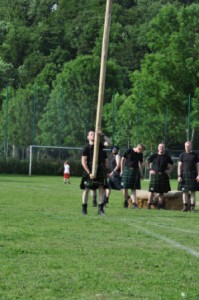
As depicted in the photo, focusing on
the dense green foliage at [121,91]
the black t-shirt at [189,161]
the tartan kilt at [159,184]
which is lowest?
the tartan kilt at [159,184]

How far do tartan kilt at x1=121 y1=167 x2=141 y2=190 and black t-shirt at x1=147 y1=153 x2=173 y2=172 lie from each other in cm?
37

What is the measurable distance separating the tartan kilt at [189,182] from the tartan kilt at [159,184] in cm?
41

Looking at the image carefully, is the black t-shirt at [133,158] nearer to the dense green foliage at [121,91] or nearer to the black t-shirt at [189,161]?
the black t-shirt at [189,161]

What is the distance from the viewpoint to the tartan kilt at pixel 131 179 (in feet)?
64.7

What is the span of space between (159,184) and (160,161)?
47 centimetres

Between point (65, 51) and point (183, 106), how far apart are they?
43.1 m

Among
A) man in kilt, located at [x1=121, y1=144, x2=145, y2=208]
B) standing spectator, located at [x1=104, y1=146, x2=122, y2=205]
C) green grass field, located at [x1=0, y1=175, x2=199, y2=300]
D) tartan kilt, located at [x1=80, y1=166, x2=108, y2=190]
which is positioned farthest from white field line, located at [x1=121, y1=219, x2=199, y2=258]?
standing spectator, located at [x1=104, y1=146, x2=122, y2=205]

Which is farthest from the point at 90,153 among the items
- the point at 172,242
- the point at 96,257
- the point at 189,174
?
the point at 96,257

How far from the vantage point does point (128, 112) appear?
192 ft

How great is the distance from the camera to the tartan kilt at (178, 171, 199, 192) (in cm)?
1934

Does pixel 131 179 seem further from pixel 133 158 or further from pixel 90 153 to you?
pixel 90 153

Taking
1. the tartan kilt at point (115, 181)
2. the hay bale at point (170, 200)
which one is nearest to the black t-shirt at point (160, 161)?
the hay bale at point (170, 200)

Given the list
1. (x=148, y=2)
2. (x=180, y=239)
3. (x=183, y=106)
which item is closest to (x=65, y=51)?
(x=148, y=2)

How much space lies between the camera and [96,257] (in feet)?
30.9
